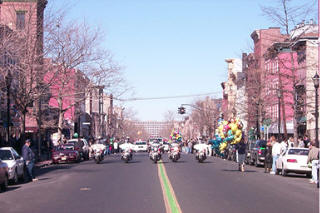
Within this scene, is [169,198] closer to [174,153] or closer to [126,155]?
[126,155]

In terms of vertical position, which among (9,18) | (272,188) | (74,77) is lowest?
(272,188)

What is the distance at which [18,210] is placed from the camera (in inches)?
551

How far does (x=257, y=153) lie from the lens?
3575 centimetres

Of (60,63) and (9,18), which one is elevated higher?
(9,18)

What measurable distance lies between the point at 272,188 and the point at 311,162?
14.6 ft

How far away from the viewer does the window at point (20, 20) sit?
35.6 metres

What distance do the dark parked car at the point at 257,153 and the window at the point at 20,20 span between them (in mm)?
16316

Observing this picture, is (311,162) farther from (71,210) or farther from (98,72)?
(98,72)

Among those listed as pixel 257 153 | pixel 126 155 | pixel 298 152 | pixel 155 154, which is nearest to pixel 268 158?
pixel 298 152

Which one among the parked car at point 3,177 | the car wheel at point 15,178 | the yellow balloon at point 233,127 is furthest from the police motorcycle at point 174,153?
the parked car at point 3,177

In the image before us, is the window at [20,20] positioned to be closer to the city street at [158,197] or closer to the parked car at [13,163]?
the parked car at [13,163]

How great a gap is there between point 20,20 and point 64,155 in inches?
401

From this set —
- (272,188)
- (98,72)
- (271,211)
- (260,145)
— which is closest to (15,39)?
(98,72)

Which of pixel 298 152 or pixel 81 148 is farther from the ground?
pixel 298 152
